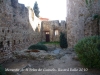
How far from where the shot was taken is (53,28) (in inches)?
871

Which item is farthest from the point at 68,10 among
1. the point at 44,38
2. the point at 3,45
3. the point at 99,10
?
the point at 44,38

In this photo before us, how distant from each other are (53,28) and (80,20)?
11.4 metres

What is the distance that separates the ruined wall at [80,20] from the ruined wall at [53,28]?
9.49m

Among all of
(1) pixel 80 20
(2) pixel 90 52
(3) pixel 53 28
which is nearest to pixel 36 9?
(3) pixel 53 28

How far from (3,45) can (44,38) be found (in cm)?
1522

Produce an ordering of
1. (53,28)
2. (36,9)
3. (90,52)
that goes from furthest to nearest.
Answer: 1. (36,9)
2. (53,28)
3. (90,52)

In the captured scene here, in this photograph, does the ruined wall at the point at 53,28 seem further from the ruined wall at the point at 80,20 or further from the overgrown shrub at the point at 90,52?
the overgrown shrub at the point at 90,52

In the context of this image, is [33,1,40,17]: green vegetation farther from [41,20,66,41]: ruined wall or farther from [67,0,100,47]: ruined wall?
[67,0,100,47]: ruined wall

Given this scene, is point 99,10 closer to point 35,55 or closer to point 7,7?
point 35,55

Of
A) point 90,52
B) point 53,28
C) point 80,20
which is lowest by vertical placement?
point 90,52

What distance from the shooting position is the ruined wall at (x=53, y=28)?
21.7 metres

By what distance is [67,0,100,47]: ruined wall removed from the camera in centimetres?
1027

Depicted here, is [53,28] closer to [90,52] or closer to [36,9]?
[36,9]

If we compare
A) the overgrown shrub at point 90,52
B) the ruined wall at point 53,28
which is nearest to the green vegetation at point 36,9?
the ruined wall at point 53,28
